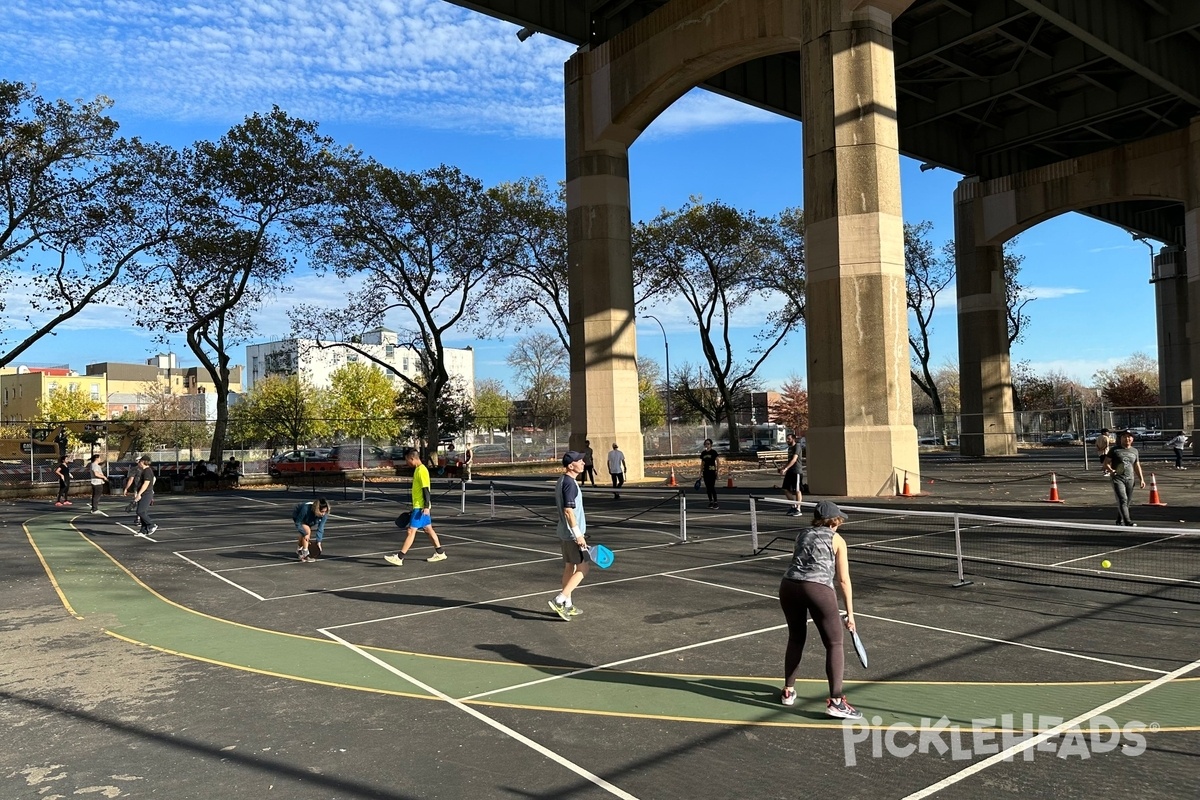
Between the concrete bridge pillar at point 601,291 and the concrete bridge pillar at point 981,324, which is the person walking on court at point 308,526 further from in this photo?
the concrete bridge pillar at point 981,324

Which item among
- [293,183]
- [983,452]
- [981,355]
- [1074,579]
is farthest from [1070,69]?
[293,183]

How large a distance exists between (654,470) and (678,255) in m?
13.0

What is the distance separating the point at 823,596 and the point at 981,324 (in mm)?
45359

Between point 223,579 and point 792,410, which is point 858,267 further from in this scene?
point 792,410

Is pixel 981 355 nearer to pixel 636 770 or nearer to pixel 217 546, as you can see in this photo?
pixel 217 546

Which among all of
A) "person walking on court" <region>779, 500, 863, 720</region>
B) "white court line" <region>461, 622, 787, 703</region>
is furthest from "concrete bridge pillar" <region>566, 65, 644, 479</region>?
"person walking on court" <region>779, 500, 863, 720</region>

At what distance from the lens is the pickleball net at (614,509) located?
18709 mm

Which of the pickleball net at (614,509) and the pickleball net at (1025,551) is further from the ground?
the pickleball net at (1025,551)

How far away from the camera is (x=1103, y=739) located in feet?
18.9

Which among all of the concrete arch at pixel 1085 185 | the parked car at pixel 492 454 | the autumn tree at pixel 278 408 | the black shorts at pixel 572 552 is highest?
the concrete arch at pixel 1085 185

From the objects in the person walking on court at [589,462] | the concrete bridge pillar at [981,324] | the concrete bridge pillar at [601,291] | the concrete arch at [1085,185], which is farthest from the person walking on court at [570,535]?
the concrete arch at [1085,185]

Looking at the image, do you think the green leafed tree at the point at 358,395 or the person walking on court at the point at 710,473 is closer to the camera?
the person walking on court at the point at 710,473

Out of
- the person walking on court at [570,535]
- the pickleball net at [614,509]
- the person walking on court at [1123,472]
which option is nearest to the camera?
the person walking on court at [570,535]

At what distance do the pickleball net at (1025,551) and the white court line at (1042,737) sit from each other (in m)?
2.69
